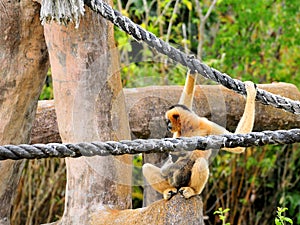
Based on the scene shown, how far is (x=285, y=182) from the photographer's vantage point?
7000 millimetres

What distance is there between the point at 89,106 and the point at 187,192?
711mm

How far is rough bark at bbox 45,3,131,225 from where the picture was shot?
3.38 m

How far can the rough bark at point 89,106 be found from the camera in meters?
3.38

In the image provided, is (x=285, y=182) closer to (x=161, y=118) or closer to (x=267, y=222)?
(x=267, y=222)

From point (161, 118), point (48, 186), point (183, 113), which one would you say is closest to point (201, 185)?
point (183, 113)

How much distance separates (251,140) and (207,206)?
479 cm

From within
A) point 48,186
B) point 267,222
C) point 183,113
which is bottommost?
point 267,222

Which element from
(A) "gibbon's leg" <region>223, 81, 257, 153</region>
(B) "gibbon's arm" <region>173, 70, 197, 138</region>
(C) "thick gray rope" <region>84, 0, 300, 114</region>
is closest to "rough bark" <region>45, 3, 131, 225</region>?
(C) "thick gray rope" <region>84, 0, 300, 114</region>

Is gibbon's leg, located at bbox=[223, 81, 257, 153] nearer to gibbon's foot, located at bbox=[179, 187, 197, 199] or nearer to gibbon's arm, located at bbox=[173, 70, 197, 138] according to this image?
gibbon's foot, located at bbox=[179, 187, 197, 199]

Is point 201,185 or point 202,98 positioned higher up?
point 202,98

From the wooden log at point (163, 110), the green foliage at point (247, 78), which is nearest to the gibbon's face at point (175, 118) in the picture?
the wooden log at point (163, 110)

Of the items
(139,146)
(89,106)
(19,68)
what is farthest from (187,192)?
Answer: (19,68)

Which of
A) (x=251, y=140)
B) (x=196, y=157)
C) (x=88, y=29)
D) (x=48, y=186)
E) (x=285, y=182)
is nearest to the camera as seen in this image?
(x=251, y=140)

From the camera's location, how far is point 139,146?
239 cm
